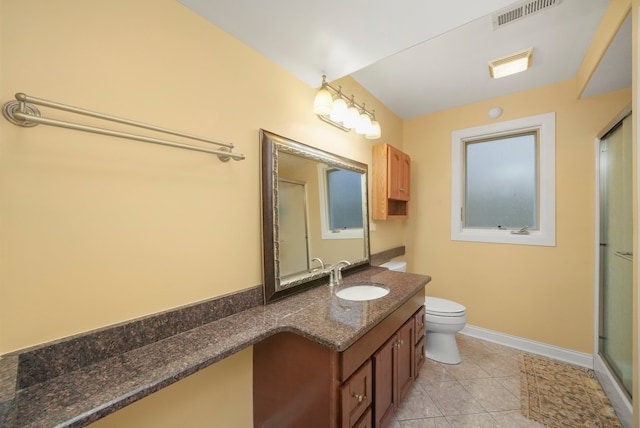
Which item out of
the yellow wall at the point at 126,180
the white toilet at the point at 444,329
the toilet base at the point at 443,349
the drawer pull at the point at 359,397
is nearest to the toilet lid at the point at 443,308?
the white toilet at the point at 444,329

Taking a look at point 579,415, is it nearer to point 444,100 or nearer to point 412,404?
point 412,404

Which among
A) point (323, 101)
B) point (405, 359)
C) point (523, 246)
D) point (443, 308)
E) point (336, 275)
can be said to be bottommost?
point (405, 359)

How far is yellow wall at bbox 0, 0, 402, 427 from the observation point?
28.0 inches

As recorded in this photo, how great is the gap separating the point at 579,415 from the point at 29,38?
3.16 meters

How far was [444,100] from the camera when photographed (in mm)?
2451

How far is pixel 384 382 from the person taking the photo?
1.31 metres

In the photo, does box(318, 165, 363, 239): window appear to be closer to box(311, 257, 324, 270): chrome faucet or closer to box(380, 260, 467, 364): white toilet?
box(311, 257, 324, 270): chrome faucet

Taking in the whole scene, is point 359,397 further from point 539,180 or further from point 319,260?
point 539,180

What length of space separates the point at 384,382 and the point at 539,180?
90.3 inches

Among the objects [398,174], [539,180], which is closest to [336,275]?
[398,174]

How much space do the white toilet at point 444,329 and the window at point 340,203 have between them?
0.92 metres

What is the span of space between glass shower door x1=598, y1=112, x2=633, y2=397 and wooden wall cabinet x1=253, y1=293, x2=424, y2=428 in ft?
4.88

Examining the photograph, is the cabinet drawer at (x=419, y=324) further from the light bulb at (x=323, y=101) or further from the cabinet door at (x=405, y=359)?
the light bulb at (x=323, y=101)

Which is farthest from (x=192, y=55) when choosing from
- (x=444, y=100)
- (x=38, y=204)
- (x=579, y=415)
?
(x=579, y=415)
